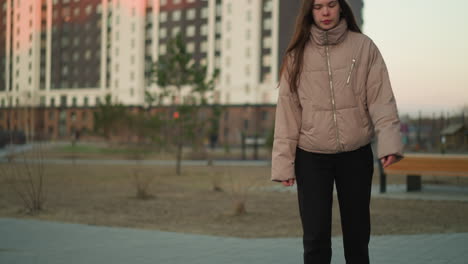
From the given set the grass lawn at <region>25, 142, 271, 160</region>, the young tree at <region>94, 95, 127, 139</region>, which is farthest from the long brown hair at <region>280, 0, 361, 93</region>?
the young tree at <region>94, 95, 127, 139</region>

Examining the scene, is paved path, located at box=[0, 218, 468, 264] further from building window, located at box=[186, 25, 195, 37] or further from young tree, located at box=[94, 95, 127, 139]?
building window, located at box=[186, 25, 195, 37]

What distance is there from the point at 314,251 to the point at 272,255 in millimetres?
1938

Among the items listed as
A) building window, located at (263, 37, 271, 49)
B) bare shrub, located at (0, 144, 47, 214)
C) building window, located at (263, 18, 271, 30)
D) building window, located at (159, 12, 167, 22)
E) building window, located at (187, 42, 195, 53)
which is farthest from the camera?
building window, located at (159, 12, 167, 22)

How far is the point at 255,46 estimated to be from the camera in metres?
71.9

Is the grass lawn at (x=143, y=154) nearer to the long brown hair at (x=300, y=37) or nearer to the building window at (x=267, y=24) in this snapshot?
the long brown hair at (x=300, y=37)

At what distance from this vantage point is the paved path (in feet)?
15.9

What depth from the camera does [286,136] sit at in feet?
10.4

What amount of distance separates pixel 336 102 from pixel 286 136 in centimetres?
34

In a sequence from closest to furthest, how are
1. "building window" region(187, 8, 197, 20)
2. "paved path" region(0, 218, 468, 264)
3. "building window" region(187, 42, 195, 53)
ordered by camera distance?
"paved path" region(0, 218, 468, 264) < "building window" region(187, 42, 195, 53) < "building window" region(187, 8, 197, 20)

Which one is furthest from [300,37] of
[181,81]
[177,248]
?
[181,81]

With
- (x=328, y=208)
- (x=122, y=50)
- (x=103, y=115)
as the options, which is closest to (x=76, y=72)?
(x=122, y=50)

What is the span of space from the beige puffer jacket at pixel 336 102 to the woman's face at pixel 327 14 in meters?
0.04

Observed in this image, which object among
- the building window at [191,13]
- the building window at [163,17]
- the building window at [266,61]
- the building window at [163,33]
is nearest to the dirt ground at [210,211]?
the building window at [266,61]

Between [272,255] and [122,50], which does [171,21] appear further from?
[272,255]
